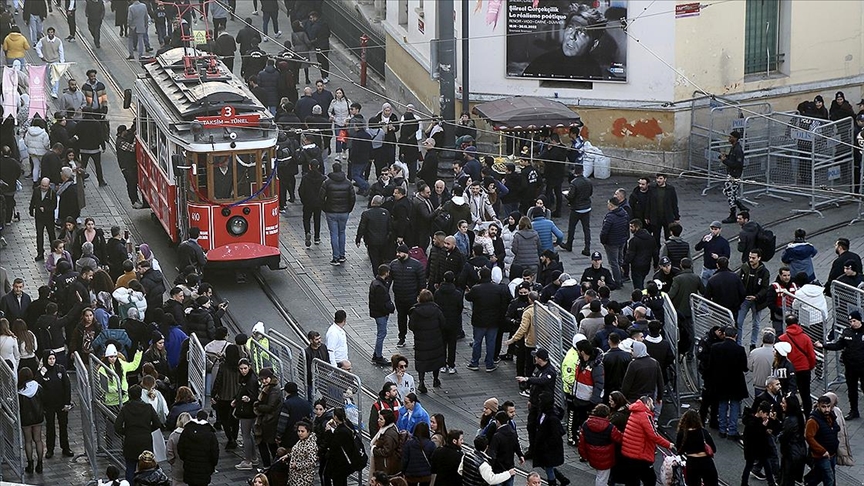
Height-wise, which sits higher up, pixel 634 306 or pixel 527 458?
pixel 634 306

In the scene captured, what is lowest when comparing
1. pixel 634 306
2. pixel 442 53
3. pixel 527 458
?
pixel 527 458

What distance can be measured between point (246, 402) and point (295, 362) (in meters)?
1.23

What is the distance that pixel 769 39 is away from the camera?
3216 cm

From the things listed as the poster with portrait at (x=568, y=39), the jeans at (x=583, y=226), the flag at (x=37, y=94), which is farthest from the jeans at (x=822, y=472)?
the flag at (x=37, y=94)

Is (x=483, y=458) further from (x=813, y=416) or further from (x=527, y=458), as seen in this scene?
(x=813, y=416)

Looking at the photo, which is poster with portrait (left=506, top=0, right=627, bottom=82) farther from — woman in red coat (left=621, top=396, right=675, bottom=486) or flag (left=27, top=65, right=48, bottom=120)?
woman in red coat (left=621, top=396, right=675, bottom=486)

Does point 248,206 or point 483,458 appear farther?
point 248,206

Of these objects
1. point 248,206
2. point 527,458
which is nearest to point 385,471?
point 527,458

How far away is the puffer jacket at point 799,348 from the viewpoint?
2009cm

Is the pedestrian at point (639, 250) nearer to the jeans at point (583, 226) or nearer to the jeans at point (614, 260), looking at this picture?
the jeans at point (614, 260)

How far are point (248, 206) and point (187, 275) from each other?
2549mm

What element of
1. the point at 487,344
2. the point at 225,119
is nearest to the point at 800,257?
the point at 487,344

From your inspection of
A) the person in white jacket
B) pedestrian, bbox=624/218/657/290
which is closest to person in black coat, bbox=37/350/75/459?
pedestrian, bbox=624/218/657/290

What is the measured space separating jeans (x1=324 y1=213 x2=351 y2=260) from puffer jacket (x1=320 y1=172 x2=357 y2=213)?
11 cm
